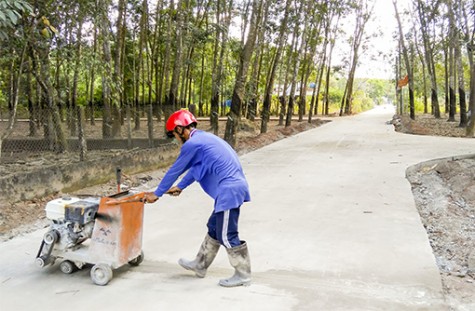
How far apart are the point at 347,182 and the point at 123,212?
5610mm

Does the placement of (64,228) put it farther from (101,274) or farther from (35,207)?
(35,207)

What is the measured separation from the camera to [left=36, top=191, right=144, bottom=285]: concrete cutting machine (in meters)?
3.91

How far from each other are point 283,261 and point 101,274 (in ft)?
5.78

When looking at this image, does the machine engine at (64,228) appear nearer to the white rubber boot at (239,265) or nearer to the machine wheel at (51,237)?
the machine wheel at (51,237)

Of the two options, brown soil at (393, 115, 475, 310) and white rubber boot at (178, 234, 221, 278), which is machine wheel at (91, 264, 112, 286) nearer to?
white rubber boot at (178, 234, 221, 278)

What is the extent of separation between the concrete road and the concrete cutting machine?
0.62 ft

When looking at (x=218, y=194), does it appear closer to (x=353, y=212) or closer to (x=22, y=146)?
(x=353, y=212)

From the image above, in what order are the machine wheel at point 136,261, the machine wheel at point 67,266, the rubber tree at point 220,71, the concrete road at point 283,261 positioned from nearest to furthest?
the concrete road at point 283,261
the machine wheel at point 67,266
the machine wheel at point 136,261
the rubber tree at point 220,71

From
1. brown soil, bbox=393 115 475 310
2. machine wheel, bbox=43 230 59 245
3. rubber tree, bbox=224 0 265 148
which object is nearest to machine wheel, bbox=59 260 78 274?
machine wheel, bbox=43 230 59 245

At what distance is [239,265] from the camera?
384 cm

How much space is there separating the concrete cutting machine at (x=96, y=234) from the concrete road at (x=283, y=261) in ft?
0.62

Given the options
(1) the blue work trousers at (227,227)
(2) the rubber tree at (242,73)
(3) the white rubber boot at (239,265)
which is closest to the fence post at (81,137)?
(2) the rubber tree at (242,73)

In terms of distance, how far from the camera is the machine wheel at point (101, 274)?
12.7 feet

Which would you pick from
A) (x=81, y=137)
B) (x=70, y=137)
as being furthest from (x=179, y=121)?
(x=70, y=137)
